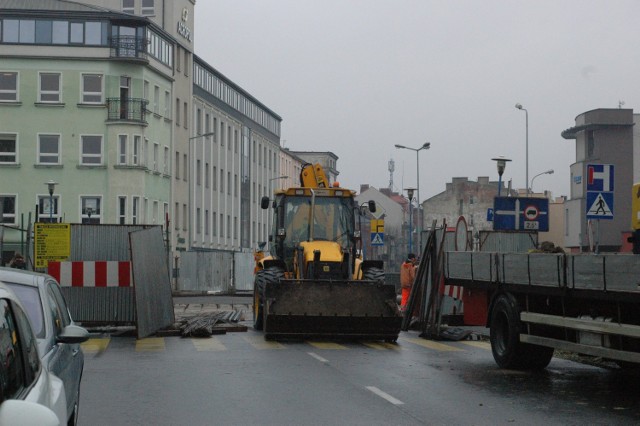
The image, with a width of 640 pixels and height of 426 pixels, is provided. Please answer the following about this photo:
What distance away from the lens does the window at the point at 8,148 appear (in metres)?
67.9

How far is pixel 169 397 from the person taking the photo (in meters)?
12.7

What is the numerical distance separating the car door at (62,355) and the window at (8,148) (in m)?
59.8

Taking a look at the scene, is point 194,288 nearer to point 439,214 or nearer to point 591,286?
point 591,286

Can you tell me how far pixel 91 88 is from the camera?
6831cm

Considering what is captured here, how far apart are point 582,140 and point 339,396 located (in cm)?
8025

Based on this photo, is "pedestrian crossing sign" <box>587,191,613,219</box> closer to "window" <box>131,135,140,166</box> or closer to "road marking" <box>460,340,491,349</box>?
"road marking" <box>460,340,491,349</box>

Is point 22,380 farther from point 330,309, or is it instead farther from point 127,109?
point 127,109

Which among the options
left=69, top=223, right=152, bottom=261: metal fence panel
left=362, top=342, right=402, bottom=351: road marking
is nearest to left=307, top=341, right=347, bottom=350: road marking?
left=362, top=342, right=402, bottom=351: road marking

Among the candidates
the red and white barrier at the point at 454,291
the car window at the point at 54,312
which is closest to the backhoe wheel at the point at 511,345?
the red and white barrier at the point at 454,291

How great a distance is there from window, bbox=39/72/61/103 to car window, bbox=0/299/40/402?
63853mm

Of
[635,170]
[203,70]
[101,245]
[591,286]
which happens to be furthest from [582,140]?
[591,286]

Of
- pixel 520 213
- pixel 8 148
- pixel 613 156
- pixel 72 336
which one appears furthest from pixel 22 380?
pixel 613 156

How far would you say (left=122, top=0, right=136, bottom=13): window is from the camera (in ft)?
254

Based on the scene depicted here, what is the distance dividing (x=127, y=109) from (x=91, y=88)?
8.13 feet
